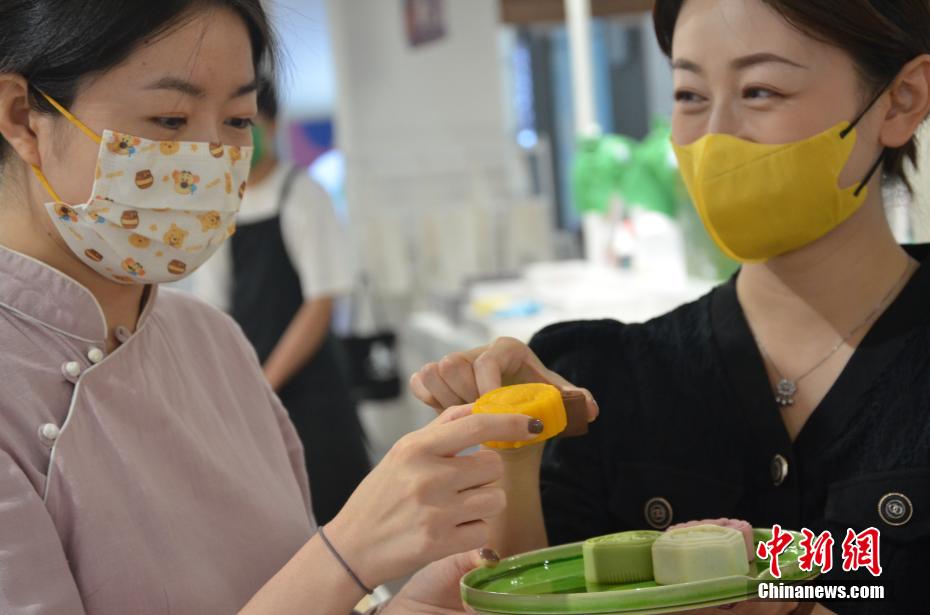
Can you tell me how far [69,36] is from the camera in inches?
50.5

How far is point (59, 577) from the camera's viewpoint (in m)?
1.17

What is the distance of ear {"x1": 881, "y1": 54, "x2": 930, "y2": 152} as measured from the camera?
141 centimetres

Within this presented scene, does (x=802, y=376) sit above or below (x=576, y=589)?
above

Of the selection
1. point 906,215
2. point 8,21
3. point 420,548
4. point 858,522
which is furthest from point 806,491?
point 8,21

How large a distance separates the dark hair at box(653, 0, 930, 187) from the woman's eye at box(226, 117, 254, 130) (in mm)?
595

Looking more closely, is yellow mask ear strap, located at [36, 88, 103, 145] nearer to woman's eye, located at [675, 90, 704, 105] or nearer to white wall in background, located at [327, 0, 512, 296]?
woman's eye, located at [675, 90, 704, 105]

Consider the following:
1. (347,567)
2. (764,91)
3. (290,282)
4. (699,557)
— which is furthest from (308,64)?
(699,557)

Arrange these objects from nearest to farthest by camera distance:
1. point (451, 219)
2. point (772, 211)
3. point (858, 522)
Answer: point (858, 522) < point (772, 211) < point (451, 219)

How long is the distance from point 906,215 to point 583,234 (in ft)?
9.28

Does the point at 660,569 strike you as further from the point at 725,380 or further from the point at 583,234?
the point at 583,234

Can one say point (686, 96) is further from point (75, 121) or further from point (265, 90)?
point (265, 90)

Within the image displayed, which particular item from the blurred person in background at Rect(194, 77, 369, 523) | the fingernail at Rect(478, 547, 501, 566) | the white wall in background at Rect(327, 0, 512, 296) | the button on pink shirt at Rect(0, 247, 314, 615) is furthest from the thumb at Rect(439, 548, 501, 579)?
the white wall in background at Rect(327, 0, 512, 296)

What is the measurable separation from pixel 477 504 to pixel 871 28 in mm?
766

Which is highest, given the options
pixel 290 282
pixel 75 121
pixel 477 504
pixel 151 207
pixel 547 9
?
pixel 547 9
